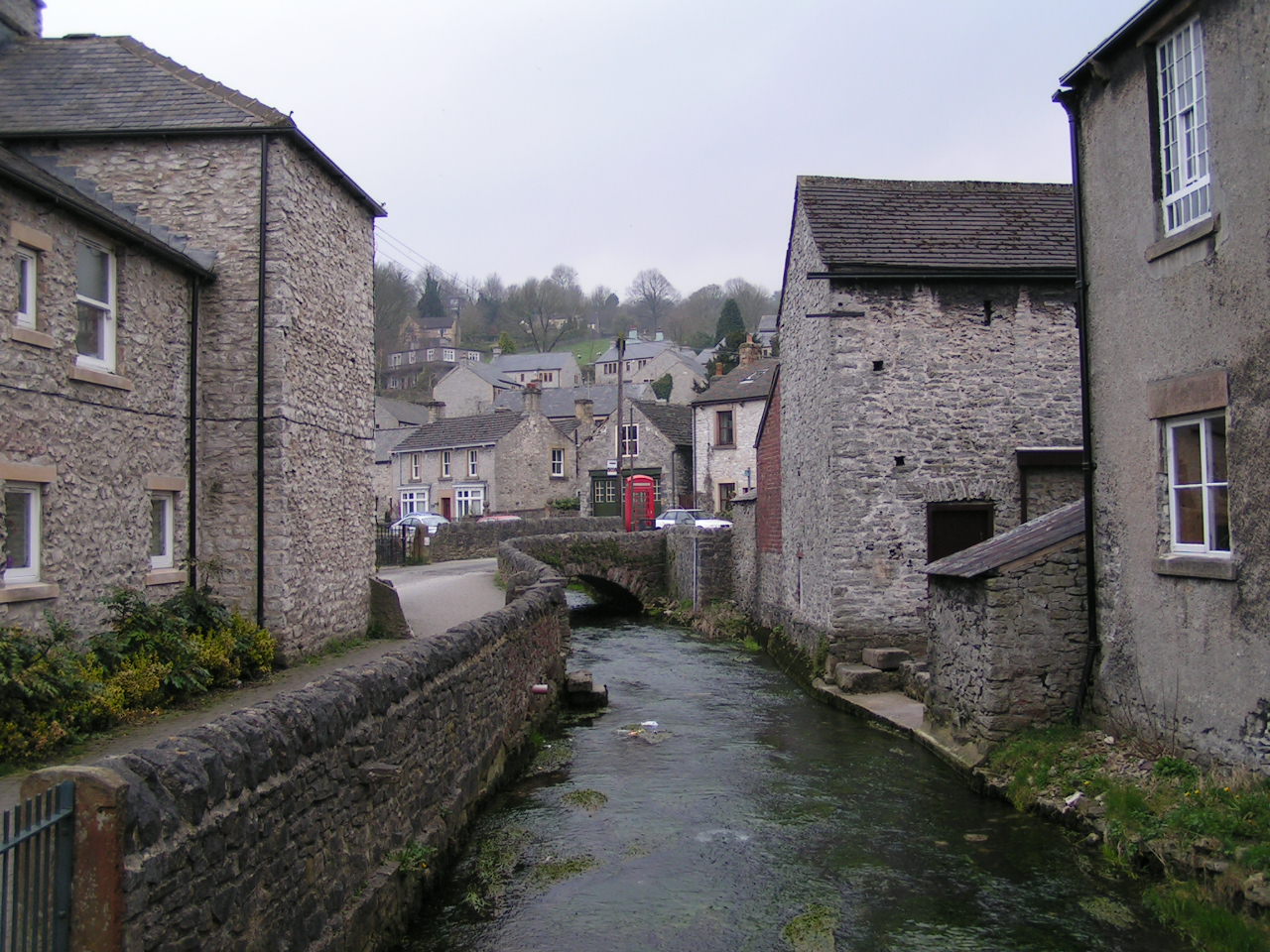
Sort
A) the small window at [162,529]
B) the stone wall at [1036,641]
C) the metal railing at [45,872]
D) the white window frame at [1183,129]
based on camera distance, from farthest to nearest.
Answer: the small window at [162,529]
the stone wall at [1036,641]
the white window frame at [1183,129]
the metal railing at [45,872]

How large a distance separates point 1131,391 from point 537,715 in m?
7.86

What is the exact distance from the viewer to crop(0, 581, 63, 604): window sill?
9602 millimetres

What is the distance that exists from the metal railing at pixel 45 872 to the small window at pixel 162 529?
941 centimetres

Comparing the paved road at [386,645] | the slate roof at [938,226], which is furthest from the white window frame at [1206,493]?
the slate roof at [938,226]

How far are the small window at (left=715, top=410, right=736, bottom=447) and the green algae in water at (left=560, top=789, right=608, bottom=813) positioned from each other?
35514mm

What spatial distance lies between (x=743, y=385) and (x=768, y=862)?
3804 centimetres

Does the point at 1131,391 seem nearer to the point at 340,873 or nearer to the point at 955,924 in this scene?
the point at 955,924

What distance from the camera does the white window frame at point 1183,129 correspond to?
329 inches

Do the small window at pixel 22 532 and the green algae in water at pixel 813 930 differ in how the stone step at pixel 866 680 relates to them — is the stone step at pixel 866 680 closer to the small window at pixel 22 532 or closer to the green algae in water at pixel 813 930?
the green algae in water at pixel 813 930

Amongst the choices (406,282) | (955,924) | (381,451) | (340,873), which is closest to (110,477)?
(340,873)

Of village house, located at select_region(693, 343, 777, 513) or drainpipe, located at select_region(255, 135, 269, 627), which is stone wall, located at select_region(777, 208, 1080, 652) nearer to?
drainpipe, located at select_region(255, 135, 269, 627)

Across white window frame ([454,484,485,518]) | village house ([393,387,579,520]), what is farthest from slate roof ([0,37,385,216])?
white window frame ([454,484,485,518])

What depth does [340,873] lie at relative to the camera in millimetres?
5895

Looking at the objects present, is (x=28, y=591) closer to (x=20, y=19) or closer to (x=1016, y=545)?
(x=20, y=19)
